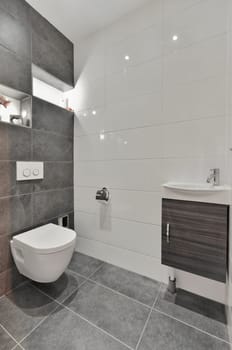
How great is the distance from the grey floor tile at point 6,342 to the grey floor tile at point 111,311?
37 centimetres

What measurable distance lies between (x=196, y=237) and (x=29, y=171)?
150 cm

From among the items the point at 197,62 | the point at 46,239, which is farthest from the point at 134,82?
the point at 46,239

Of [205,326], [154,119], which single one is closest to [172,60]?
[154,119]

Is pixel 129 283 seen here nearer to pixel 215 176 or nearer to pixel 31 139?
pixel 215 176

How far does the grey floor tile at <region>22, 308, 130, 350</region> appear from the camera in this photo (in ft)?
3.06

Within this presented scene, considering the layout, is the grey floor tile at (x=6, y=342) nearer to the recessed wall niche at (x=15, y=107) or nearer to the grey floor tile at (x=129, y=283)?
the grey floor tile at (x=129, y=283)

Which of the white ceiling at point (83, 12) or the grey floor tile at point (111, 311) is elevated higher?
the white ceiling at point (83, 12)

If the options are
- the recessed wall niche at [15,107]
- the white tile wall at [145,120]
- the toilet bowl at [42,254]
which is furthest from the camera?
the recessed wall niche at [15,107]

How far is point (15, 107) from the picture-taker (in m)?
1.49

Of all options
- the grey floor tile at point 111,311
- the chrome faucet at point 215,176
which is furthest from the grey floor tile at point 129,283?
the chrome faucet at point 215,176

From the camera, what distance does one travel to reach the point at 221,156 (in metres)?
1.21

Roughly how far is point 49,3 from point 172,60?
1.26 metres

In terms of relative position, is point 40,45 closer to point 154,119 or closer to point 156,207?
point 154,119

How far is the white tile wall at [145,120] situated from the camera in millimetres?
1244
